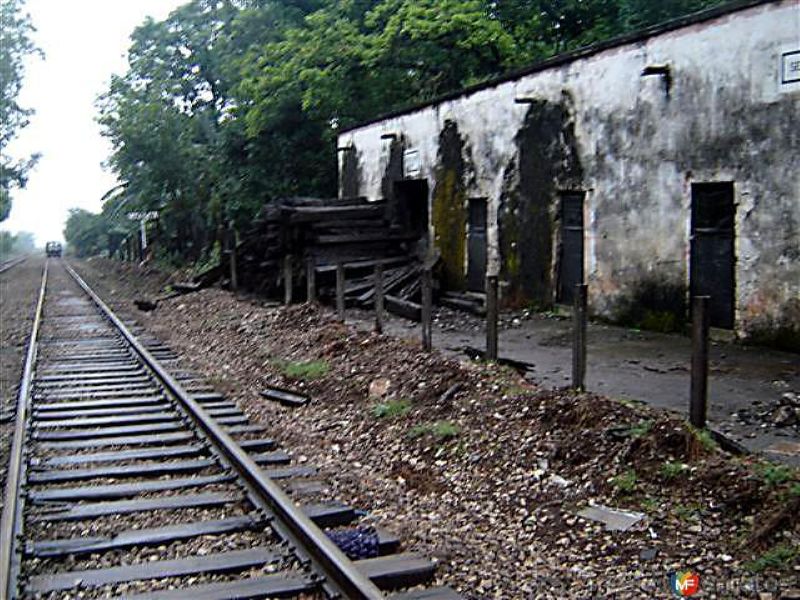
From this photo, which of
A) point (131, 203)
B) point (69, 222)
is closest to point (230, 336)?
point (131, 203)

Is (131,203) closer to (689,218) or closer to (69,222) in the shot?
(689,218)

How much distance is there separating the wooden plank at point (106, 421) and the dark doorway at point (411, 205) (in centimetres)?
1196

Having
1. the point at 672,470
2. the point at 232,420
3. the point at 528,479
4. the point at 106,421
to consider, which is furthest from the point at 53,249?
the point at 672,470

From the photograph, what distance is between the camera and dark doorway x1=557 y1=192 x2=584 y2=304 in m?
14.5

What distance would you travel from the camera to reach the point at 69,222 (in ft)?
319

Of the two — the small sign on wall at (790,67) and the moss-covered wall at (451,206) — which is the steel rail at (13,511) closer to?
the small sign on wall at (790,67)

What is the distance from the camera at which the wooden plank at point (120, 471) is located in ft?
23.0

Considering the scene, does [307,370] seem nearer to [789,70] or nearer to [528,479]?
[528,479]

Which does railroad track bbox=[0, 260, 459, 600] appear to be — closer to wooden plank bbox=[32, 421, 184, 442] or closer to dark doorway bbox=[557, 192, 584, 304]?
wooden plank bbox=[32, 421, 184, 442]

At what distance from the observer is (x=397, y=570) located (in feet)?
16.3

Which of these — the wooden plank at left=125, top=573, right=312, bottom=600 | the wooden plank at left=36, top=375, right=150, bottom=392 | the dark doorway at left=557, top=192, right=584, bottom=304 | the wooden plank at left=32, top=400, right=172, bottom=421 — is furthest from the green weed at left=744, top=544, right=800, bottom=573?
the dark doorway at left=557, top=192, right=584, bottom=304

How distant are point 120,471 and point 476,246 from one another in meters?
11.5

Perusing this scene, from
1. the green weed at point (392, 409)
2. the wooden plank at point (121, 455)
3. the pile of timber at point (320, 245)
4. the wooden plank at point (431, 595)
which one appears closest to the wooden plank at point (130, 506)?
the wooden plank at point (121, 455)

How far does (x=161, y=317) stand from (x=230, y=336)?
488 cm
